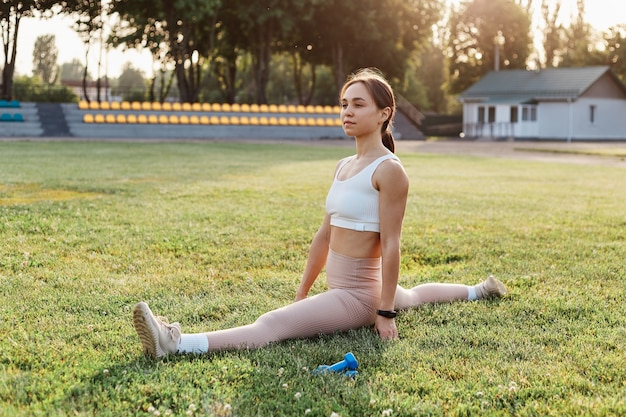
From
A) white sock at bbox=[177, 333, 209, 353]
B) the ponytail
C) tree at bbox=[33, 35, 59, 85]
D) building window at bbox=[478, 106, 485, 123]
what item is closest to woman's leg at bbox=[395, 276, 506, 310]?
the ponytail

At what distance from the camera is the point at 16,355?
11.9 feet

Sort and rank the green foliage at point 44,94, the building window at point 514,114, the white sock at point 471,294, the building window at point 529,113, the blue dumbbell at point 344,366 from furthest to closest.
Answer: the building window at point 514,114 < the building window at point 529,113 < the green foliage at point 44,94 < the white sock at point 471,294 < the blue dumbbell at point 344,366

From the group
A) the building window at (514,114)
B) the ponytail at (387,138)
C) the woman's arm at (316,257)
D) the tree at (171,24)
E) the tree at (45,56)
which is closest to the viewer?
the ponytail at (387,138)

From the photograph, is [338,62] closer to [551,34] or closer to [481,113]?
[481,113]

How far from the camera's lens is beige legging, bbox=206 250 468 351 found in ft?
12.5

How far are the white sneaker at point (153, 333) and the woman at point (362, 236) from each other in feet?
1.20

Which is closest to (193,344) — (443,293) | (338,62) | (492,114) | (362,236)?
(362,236)

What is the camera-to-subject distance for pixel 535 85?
50656 millimetres

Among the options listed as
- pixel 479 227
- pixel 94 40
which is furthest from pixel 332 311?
pixel 94 40

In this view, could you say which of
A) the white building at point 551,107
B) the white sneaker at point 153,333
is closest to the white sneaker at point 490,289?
the white sneaker at point 153,333

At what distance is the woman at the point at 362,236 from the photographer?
399 centimetres

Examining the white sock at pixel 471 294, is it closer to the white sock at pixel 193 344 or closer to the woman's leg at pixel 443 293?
the woman's leg at pixel 443 293

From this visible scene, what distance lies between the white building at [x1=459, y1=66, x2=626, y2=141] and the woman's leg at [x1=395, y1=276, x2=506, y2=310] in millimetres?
44330

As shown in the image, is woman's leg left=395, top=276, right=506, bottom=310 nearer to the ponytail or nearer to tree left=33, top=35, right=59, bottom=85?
the ponytail
